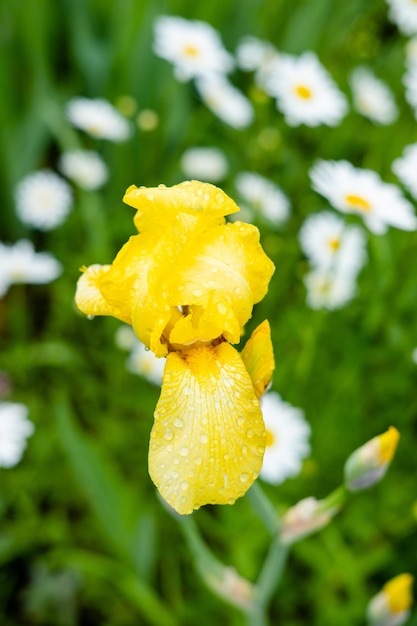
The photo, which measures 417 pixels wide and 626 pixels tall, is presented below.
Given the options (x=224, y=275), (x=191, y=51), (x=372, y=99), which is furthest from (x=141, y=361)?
(x=372, y=99)

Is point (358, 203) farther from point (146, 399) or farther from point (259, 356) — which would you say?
point (259, 356)

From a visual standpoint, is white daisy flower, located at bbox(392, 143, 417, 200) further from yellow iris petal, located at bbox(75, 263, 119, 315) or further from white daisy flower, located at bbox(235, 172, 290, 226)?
yellow iris petal, located at bbox(75, 263, 119, 315)

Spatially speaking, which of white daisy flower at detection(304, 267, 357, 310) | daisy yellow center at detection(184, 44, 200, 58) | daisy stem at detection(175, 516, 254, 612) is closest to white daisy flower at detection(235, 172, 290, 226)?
white daisy flower at detection(304, 267, 357, 310)

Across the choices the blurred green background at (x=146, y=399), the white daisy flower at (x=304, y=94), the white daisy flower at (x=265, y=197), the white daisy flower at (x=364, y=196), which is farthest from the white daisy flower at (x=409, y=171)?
the white daisy flower at (x=265, y=197)

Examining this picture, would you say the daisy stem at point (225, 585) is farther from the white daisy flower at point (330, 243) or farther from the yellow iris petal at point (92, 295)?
the white daisy flower at point (330, 243)

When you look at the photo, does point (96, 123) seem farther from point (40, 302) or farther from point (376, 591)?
point (376, 591)
